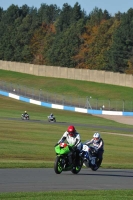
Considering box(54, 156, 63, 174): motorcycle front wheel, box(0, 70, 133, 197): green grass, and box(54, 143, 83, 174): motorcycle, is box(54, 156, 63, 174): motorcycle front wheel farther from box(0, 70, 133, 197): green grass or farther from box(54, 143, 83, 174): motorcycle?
box(0, 70, 133, 197): green grass

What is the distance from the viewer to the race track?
17438 millimetres

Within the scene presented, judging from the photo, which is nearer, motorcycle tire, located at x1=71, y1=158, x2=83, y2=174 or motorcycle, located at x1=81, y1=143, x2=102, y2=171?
motorcycle tire, located at x1=71, y1=158, x2=83, y2=174

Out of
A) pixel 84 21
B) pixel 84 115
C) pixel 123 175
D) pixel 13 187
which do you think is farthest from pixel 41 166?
pixel 84 21

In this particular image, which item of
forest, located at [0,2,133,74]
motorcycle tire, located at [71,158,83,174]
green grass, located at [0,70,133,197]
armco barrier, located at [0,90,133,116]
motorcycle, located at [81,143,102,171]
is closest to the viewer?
green grass, located at [0,70,133,197]

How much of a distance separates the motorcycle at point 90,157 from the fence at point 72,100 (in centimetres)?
5704

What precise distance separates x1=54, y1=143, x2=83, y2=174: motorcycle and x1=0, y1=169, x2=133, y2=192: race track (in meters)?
0.21

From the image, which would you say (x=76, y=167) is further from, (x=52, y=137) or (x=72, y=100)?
(x=72, y=100)

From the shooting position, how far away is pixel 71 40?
154875mm

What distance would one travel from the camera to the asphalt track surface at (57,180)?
687 inches

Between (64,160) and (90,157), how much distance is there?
2508mm

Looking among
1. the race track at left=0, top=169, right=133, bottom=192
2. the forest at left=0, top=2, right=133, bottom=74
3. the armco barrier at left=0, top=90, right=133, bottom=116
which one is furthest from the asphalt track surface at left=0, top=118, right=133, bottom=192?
the forest at left=0, top=2, right=133, bottom=74

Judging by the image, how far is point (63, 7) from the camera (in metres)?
182

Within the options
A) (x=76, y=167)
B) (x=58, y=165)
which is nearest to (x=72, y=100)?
(x=76, y=167)

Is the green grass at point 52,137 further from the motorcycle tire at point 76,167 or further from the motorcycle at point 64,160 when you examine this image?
the motorcycle at point 64,160
